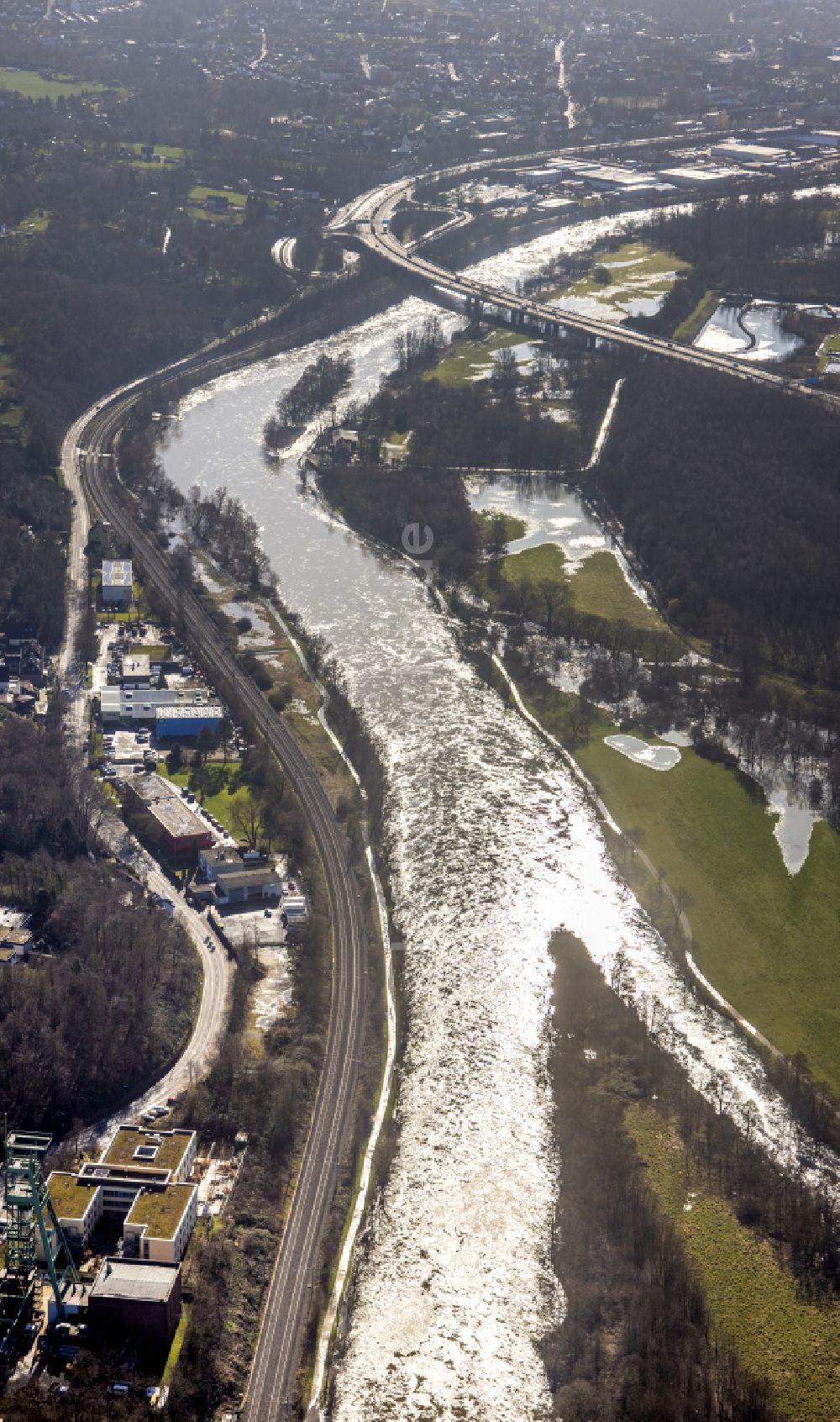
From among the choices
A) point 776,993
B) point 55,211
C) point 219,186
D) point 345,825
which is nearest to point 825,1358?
point 776,993

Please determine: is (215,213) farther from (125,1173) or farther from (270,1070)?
(125,1173)

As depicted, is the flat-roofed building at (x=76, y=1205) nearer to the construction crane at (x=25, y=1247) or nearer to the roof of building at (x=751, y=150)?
the construction crane at (x=25, y=1247)

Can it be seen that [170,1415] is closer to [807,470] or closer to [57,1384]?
[57,1384]

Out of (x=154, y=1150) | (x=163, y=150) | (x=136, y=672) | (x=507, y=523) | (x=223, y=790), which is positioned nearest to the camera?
(x=154, y=1150)

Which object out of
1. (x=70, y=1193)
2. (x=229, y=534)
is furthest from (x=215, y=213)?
(x=70, y=1193)

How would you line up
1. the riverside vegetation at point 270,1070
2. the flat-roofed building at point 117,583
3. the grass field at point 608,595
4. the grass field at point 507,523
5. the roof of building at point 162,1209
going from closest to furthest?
the riverside vegetation at point 270,1070 < the roof of building at point 162,1209 < the grass field at point 608,595 < the flat-roofed building at point 117,583 < the grass field at point 507,523

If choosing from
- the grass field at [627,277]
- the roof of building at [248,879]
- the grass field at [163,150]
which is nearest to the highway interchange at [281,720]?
the roof of building at [248,879]
